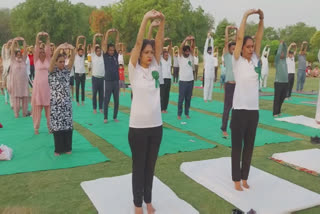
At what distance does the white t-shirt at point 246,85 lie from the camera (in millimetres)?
3928

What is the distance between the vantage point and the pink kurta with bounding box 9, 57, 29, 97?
8.29 metres

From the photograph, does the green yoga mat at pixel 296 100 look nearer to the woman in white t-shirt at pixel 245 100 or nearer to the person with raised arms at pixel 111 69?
the person with raised arms at pixel 111 69

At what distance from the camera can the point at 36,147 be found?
594cm

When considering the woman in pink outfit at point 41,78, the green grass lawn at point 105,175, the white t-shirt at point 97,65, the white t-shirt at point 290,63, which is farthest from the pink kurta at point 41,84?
the white t-shirt at point 290,63

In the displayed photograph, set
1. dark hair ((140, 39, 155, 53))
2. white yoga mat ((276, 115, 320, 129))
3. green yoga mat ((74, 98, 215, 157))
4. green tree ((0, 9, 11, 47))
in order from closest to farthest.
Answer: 1. dark hair ((140, 39, 155, 53))
2. green yoga mat ((74, 98, 215, 157))
3. white yoga mat ((276, 115, 320, 129))
4. green tree ((0, 9, 11, 47))

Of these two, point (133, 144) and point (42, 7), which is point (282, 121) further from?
point (42, 7)

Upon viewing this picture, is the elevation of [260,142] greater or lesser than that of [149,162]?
lesser

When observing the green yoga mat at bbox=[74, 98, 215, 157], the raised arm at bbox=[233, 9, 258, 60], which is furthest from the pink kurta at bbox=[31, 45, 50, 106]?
the raised arm at bbox=[233, 9, 258, 60]

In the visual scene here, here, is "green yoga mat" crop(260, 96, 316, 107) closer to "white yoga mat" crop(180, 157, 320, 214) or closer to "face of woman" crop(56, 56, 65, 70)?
"white yoga mat" crop(180, 157, 320, 214)

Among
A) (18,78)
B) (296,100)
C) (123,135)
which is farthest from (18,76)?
(296,100)

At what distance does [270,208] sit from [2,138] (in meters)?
5.55

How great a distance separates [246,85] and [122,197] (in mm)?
2094

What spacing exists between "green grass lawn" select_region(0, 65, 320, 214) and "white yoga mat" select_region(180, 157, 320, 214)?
0.10 meters

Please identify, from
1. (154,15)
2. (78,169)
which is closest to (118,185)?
(78,169)
